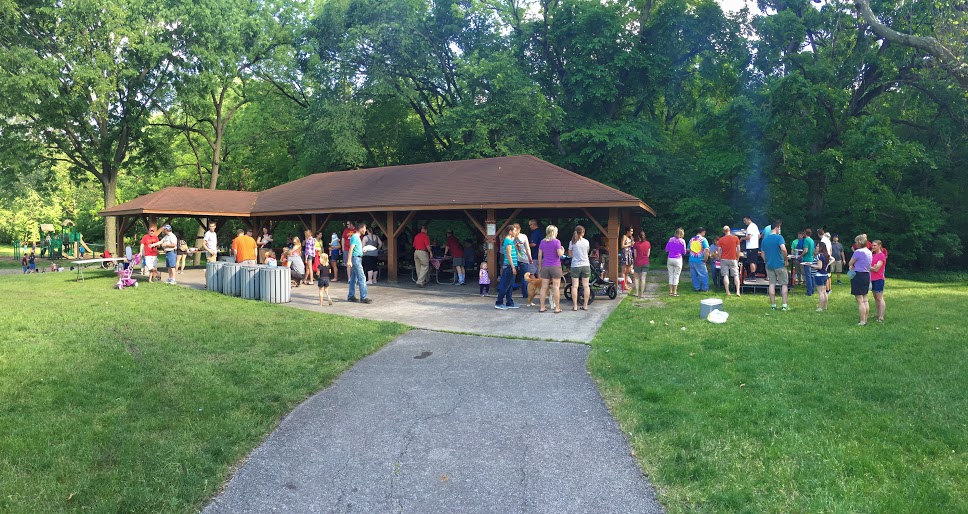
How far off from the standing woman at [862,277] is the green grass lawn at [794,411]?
0.31 metres

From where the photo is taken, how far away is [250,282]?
41.6 ft

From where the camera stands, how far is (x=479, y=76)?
82.2 ft

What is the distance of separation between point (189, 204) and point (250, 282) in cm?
973

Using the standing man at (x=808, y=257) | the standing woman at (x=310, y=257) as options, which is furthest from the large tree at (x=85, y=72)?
the standing man at (x=808, y=257)

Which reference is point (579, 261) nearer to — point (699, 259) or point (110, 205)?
point (699, 259)

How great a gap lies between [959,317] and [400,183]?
1396 cm

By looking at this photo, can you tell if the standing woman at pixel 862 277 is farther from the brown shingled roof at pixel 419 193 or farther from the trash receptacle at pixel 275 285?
the trash receptacle at pixel 275 285

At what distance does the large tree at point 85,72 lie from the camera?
22953 millimetres

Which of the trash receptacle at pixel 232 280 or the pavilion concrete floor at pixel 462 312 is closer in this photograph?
the pavilion concrete floor at pixel 462 312

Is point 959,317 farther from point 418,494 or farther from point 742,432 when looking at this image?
point 418,494

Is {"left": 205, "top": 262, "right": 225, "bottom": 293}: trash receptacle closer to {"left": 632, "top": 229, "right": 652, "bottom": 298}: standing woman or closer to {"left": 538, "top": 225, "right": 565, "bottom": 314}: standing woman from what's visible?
{"left": 538, "top": 225, "right": 565, "bottom": 314}: standing woman

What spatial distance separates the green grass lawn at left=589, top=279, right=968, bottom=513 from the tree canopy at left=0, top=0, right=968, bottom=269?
613 inches

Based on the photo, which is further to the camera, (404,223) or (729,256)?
(404,223)

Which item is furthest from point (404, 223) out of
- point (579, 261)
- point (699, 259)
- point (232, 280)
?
point (699, 259)
